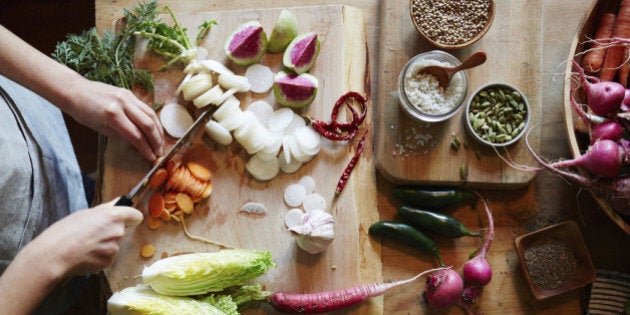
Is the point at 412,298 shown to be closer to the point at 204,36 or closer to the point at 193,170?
the point at 193,170

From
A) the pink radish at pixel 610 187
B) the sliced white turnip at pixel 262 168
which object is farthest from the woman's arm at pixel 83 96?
the pink radish at pixel 610 187

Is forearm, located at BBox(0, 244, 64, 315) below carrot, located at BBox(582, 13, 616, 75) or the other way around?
below

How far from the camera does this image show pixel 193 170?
6.20ft

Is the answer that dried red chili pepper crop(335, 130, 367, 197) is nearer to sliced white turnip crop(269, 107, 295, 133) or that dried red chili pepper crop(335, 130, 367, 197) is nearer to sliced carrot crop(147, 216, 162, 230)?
sliced white turnip crop(269, 107, 295, 133)

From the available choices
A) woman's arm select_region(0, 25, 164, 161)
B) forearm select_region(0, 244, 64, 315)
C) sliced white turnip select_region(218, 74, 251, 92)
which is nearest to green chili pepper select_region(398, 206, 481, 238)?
sliced white turnip select_region(218, 74, 251, 92)

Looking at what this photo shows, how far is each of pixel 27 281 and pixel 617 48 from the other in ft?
6.84

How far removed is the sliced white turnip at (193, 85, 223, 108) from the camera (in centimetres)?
189

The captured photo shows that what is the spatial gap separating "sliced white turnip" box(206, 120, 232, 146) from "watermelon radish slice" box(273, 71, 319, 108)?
0.78 ft

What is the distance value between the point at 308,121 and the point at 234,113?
0.28m

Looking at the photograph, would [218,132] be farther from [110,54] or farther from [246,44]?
[110,54]

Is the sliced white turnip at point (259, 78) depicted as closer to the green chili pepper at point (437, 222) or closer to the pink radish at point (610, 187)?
the green chili pepper at point (437, 222)

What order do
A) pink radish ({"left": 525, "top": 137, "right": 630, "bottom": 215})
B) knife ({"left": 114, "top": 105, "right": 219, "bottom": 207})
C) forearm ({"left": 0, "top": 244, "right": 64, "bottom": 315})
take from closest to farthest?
forearm ({"left": 0, "top": 244, "right": 64, "bottom": 315})
pink radish ({"left": 525, "top": 137, "right": 630, "bottom": 215})
knife ({"left": 114, "top": 105, "right": 219, "bottom": 207})

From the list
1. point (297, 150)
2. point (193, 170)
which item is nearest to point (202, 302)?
point (193, 170)

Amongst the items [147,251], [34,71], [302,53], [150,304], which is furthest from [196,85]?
[150,304]
